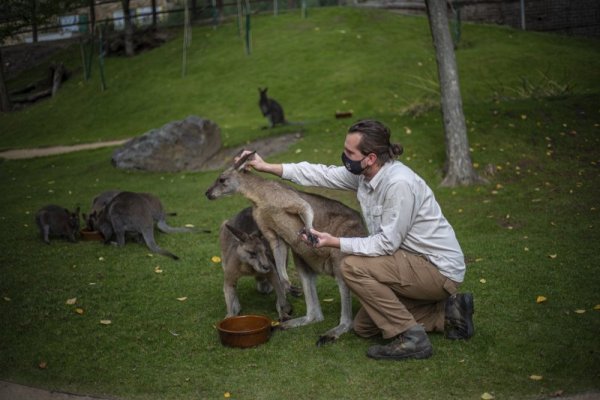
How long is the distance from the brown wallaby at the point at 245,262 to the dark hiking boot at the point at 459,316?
1.52 meters

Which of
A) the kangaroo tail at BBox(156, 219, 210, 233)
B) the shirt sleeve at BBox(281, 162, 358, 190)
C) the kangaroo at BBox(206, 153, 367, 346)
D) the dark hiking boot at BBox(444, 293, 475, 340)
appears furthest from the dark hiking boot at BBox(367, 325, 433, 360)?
the kangaroo tail at BBox(156, 219, 210, 233)

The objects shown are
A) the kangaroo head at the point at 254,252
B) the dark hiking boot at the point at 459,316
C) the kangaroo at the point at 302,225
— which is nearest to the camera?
the dark hiking boot at the point at 459,316

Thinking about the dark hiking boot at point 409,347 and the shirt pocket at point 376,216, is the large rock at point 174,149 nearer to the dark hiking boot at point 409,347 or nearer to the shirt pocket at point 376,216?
the shirt pocket at point 376,216

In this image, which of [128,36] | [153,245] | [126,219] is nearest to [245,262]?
[153,245]

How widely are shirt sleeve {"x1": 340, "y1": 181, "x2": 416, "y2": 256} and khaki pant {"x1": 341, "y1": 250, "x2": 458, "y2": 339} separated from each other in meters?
0.10

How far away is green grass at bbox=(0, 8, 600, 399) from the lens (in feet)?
15.9

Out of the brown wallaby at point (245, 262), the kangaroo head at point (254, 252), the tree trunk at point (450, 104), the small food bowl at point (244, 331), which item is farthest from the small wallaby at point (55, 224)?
the tree trunk at point (450, 104)

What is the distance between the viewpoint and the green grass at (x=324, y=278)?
484 cm

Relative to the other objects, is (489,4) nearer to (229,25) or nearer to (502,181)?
(229,25)

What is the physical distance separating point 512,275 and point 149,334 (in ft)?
11.9

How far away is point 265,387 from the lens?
4.67 meters

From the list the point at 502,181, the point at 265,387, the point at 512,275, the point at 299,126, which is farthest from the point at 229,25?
the point at 265,387

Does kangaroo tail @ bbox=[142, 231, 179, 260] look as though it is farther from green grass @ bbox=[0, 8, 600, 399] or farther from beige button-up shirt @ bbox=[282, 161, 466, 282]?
beige button-up shirt @ bbox=[282, 161, 466, 282]

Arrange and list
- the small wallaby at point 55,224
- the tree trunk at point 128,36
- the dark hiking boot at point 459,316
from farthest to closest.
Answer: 1. the tree trunk at point 128,36
2. the small wallaby at point 55,224
3. the dark hiking boot at point 459,316
